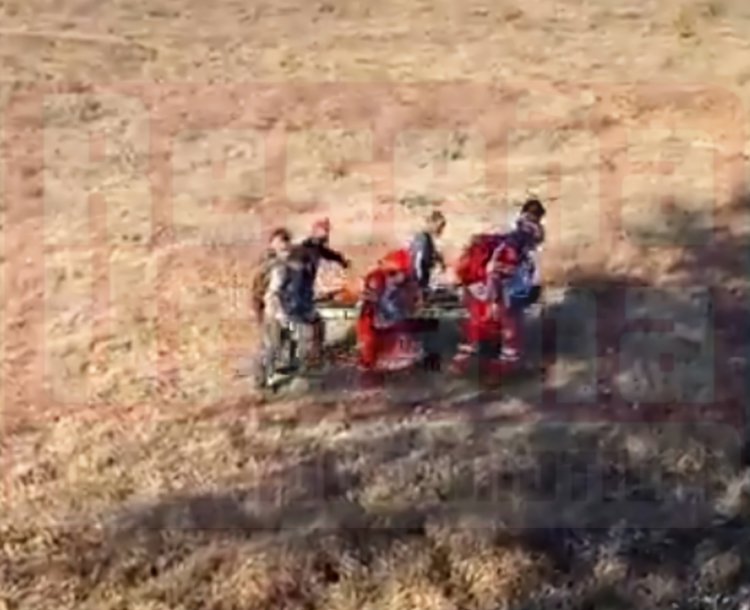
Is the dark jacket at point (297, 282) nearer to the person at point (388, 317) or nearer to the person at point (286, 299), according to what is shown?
the person at point (286, 299)

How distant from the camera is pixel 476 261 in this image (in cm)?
1070

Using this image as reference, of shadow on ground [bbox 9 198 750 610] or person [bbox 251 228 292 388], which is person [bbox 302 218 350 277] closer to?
person [bbox 251 228 292 388]

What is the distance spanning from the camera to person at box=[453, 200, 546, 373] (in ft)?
35.0

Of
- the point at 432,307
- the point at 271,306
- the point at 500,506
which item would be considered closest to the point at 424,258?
the point at 432,307

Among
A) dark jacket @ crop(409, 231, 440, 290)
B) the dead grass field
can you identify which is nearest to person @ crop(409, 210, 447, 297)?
dark jacket @ crop(409, 231, 440, 290)

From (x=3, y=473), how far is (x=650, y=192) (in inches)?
218

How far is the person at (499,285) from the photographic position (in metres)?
10.7

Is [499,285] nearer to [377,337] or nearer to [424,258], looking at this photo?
[424,258]

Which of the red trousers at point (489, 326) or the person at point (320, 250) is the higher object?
the person at point (320, 250)

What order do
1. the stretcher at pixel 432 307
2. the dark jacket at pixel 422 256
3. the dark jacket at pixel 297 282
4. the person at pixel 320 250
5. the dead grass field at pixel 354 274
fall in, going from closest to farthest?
the dead grass field at pixel 354 274
the dark jacket at pixel 297 282
the person at pixel 320 250
the dark jacket at pixel 422 256
the stretcher at pixel 432 307

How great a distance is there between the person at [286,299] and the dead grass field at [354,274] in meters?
0.38

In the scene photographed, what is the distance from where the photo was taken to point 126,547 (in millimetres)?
9781

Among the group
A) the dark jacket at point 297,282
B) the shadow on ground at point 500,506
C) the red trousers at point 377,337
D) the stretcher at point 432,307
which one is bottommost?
the shadow on ground at point 500,506

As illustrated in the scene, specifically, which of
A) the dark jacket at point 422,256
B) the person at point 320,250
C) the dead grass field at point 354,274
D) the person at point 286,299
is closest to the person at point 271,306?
the person at point 286,299
